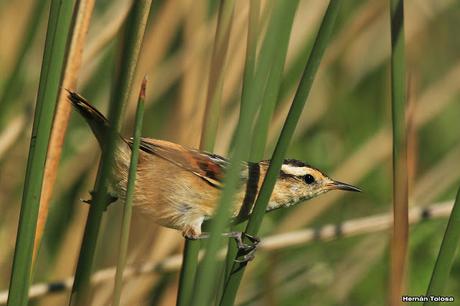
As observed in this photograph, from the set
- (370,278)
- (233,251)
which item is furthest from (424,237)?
(233,251)

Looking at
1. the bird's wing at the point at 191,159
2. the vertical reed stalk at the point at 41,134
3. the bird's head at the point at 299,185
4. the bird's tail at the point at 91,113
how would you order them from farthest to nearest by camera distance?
the bird's head at the point at 299,185 → the bird's wing at the point at 191,159 → the bird's tail at the point at 91,113 → the vertical reed stalk at the point at 41,134

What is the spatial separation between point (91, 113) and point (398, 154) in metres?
0.83

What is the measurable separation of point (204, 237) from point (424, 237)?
1369 mm

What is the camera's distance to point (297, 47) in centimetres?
358

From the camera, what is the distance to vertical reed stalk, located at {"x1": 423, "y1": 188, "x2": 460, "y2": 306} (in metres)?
1.86

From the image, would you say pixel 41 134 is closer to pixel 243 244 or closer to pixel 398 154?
pixel 243 244

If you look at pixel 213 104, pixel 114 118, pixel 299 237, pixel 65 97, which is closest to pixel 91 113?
pixel 65 97

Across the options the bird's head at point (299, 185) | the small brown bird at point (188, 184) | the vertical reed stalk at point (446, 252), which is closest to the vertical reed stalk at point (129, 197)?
the small brown bird at point (188, 184)

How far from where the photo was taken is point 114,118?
170cm

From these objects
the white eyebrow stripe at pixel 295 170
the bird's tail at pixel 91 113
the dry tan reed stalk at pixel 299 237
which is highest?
the bird's tail at pixel 91 113

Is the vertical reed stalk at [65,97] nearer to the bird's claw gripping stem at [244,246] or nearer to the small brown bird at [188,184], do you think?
the small brown bird at [188,184]

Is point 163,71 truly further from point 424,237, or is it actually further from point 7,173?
point 424,237

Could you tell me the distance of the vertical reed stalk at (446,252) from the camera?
1858 mm

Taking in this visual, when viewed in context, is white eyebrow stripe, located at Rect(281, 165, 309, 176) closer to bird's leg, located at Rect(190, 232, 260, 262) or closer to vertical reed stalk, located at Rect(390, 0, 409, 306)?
bird's leg, located at Rect(190, 232, 260, 262)
